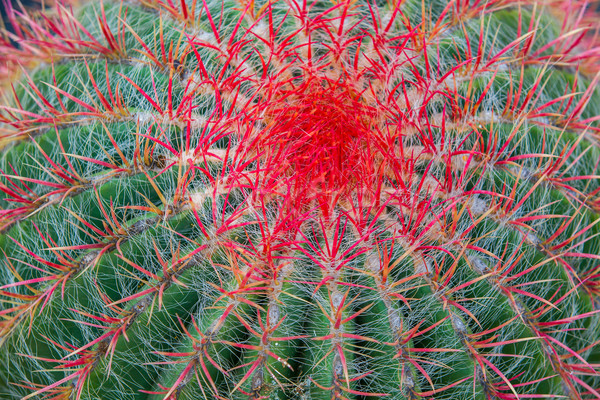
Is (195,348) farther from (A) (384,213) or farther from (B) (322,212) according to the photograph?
(A) (384,213)

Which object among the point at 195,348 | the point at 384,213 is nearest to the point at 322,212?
the point at 384,213

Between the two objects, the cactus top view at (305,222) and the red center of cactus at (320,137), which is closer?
the cactus top view at (305,222)

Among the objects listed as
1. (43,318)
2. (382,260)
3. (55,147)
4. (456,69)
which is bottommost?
(43,318)

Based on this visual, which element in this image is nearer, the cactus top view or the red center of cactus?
the cactus top view

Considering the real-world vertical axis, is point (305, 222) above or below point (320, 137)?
below
